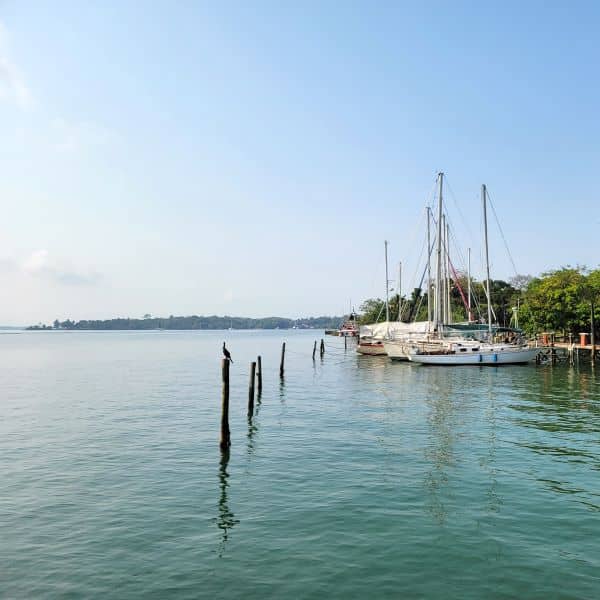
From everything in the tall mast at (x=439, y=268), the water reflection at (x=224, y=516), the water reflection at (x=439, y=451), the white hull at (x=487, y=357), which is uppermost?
the tall mast at (x=439, y=268)

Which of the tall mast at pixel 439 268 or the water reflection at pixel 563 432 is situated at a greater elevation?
the tall mast at pixel 439 268

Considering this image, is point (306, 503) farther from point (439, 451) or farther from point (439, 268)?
point (439, 268)

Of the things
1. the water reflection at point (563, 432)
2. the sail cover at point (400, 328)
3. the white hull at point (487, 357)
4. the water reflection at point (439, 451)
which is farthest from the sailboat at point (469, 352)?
the water reflection at point (439, 451)

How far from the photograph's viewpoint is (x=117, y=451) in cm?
2344

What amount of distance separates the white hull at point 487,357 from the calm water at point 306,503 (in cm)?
2776

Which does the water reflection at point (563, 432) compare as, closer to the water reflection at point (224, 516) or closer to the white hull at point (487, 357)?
the water reflection at point (224, 516)

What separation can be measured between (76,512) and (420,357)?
52.3 metres

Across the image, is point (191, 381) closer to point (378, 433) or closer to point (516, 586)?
point (378, 433)

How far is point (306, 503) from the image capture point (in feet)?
53.4

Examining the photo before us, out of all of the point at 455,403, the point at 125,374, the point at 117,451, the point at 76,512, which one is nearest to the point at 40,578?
the point at 76,512

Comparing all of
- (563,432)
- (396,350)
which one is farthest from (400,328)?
(563,432)

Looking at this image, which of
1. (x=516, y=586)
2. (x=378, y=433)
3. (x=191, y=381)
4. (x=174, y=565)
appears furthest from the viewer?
(x=191, y=381)

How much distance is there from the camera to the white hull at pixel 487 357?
61969mm

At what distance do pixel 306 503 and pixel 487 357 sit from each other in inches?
1962
